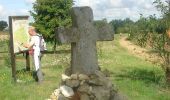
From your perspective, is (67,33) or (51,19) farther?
(51,19)

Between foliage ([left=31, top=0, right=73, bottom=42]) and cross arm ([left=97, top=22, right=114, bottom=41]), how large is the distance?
22478 millimetres

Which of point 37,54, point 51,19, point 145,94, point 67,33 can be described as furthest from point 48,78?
Result: point 51,19

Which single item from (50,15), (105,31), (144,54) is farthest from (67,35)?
(50,15)

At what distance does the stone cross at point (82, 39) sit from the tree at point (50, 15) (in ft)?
75.6

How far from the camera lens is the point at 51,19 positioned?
3133 centimetres

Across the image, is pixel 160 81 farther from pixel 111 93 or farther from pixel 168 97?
pixel 111 93

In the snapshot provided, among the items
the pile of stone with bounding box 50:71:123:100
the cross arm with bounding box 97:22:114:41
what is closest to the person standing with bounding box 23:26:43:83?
the cross arm with bounding box 97:22:114:41

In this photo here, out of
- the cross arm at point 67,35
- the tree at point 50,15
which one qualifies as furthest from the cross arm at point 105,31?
the tree at point 50,15

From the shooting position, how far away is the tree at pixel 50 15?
3073cm

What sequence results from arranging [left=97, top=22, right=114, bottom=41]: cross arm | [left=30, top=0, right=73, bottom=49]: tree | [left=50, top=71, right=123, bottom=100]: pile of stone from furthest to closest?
[left=30, top=0, right=73, bottom=49]: tree → [left=97, top=22, right=114, bottom=41]: cross arm → [left=50, top=71, right=123, bottom=100]: pile of stone

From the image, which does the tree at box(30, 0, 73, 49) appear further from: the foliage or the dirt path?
the dirt path

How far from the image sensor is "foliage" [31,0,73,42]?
3073 centimetres

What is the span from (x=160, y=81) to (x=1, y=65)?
A: 303 inches

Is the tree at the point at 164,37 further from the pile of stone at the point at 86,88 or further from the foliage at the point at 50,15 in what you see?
the foliage at the point at 50,15
